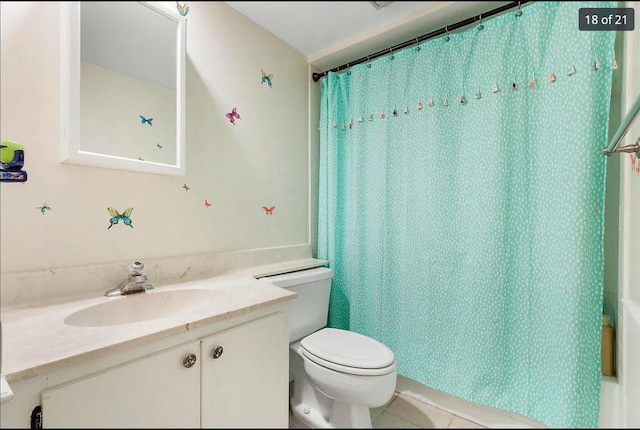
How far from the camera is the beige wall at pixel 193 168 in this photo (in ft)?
1.69

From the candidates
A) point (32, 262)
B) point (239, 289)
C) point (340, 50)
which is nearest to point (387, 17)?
point (340, 50)

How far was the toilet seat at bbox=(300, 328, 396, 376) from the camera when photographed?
382 mm

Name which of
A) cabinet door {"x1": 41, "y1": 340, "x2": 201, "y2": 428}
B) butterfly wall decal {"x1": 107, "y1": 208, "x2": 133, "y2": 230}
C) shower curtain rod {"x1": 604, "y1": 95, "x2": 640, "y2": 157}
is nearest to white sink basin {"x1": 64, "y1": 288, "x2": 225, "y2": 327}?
butterfly wall decal {"x1": 107, "y1": 208, "x2": 133, "y2": 230}

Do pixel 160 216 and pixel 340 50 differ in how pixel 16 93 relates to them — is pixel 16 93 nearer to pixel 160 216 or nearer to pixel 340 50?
pixel 160 216

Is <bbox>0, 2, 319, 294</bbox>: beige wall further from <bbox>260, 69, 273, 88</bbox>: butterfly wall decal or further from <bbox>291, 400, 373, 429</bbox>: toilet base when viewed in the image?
<bbox>291, 400, 373, 429</bbox>: toilet base

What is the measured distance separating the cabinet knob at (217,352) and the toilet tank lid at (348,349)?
153 mm

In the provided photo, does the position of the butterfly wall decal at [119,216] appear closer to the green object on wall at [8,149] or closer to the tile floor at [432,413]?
the green object on wall at [8,149]

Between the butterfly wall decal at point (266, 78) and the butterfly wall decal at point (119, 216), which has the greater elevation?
the butterfly wall decal at point (266, 78)

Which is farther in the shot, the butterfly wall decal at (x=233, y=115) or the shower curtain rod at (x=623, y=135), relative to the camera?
the butterfly wall decal at (x=233, y=115)

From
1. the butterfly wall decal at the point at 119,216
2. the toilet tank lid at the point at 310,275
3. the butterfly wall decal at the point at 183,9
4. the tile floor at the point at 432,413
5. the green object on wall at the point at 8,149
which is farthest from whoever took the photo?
the butterfly wall decal at the point at 119,216

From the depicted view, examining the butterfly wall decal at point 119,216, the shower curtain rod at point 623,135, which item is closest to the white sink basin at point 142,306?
the butterfly wall decal at point 119,216

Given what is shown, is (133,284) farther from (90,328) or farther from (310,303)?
(310,303)

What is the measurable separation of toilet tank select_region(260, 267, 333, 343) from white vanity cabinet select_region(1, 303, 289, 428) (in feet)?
0.08

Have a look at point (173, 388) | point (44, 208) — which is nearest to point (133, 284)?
point (44, 208)
